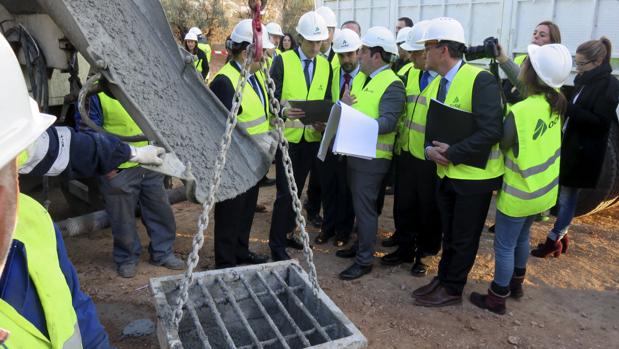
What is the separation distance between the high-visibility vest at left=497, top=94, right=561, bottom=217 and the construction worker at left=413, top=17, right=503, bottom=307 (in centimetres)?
11

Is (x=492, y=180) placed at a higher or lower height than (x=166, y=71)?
lower

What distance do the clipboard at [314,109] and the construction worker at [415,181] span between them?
62cm

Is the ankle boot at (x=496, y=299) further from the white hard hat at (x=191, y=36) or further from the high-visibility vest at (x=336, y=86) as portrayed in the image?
the white hard hat at (x=191, y=36)

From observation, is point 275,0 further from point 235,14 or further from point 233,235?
point 233,235

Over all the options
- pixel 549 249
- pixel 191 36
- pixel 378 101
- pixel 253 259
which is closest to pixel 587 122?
pixel 549 249

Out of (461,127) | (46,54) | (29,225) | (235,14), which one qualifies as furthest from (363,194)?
(235,14)

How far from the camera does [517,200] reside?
10.0ft

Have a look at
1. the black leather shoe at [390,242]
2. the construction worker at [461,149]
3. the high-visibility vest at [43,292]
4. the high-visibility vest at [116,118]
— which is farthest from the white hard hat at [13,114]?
the black leather shoe at [390,242]

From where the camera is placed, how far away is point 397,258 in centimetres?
411

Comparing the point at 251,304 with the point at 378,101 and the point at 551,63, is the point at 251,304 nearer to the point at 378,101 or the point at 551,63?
the point at 378,101

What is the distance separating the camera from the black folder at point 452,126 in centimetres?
311

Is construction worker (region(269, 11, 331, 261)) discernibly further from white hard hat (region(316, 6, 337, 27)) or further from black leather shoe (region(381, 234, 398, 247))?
white hard hat (region(316, 6, 337, 27))

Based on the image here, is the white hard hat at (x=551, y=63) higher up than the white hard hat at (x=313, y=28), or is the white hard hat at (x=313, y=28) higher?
the white hard hat at (x=313, y=28)

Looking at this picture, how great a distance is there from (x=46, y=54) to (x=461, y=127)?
2.90 meters
